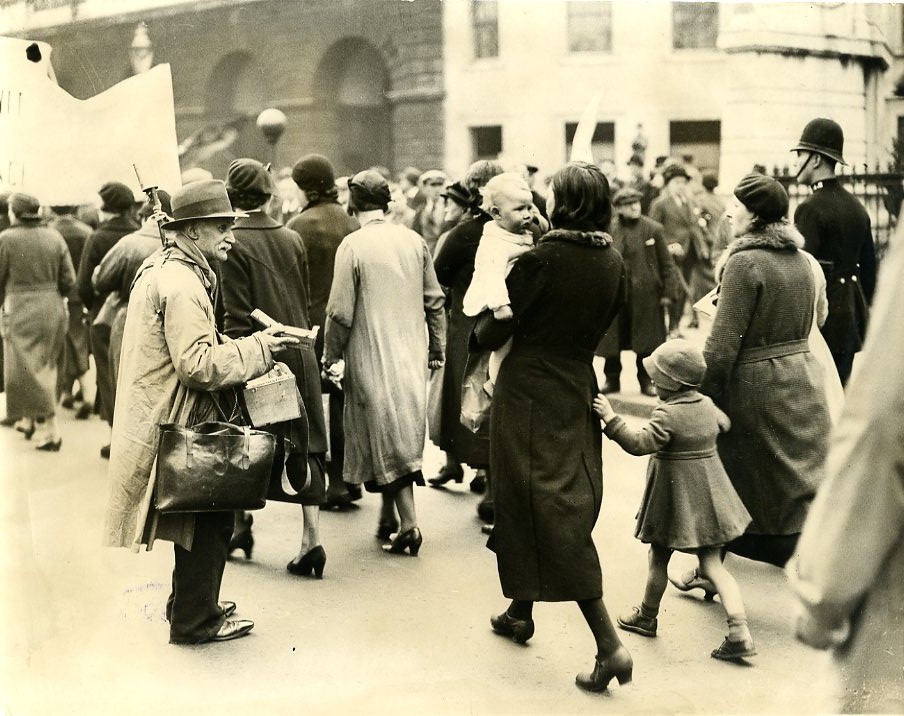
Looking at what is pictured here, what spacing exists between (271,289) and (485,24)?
1.87 metres

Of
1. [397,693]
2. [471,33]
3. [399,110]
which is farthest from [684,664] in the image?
[399,110]

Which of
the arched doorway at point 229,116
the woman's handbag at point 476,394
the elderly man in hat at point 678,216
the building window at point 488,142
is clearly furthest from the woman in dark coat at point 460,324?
the elderly man in hat at point 678,216

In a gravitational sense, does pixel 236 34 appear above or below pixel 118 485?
above

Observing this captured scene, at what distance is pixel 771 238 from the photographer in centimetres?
516

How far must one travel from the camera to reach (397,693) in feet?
15.2

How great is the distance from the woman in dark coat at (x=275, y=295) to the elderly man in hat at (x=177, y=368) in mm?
951

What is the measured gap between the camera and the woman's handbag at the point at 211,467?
14.8ft

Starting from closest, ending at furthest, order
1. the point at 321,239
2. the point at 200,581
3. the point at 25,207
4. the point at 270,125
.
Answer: the point at 200,581
the point at 321,239
the point at 25,207
the point at 270,125

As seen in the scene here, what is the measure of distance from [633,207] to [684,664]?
646 centimetres

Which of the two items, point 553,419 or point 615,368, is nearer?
point 553,419

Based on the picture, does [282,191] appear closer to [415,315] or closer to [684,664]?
[415,315]

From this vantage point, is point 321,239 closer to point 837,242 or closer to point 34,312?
point 34,312

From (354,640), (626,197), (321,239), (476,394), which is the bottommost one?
(354,640)

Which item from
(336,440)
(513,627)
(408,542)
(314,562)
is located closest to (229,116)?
(336,440)
